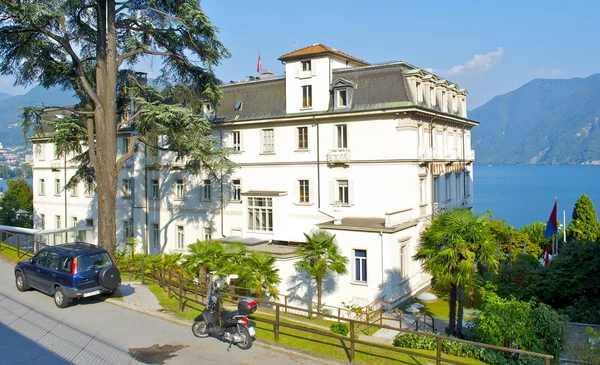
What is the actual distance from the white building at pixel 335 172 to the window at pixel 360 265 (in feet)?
0.18

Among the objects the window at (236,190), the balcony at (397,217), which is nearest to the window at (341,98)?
the balcony at (397,217)

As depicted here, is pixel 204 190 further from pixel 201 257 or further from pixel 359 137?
pixel 201 257

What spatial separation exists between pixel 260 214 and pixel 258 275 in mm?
9924

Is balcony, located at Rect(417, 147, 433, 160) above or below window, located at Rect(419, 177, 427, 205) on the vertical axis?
above

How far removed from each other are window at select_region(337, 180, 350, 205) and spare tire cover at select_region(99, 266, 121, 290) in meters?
15.7

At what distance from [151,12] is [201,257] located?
1112 cm

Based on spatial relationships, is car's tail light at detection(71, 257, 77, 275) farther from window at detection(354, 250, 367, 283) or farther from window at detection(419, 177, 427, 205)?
window at detection(419, 177, 427, 205)

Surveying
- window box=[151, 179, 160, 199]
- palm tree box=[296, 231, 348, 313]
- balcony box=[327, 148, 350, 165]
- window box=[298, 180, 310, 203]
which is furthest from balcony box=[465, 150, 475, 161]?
window box=[151, 179, 160, 199]

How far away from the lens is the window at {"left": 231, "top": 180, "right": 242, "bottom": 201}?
32.5m

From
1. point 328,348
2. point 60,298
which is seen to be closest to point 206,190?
point 60,298

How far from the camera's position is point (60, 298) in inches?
583

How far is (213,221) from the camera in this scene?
33656mm

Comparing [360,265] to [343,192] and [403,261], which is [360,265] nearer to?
[403,261]

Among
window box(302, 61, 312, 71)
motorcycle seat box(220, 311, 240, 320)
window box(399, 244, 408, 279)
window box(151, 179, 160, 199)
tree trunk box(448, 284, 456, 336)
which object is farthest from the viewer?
window box(151, 179, 160, 199)
